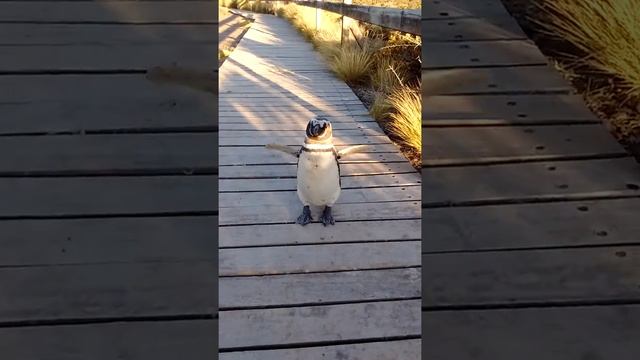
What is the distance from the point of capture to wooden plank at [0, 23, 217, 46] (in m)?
0.47

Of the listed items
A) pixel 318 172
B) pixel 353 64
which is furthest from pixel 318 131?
pixel 353 64

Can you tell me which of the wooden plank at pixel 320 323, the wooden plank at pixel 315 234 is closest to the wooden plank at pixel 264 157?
the wooden plank at pixel 315 234

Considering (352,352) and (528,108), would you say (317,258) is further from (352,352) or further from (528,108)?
(528,108)

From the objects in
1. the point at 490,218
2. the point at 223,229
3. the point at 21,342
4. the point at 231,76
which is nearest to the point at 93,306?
the point at 21,342

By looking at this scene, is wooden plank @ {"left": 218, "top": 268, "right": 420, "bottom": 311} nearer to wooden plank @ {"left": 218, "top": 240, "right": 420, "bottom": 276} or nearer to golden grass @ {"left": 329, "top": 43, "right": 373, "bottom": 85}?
wooden plank @ {"left": 218, "top": 240, "right": 420, "bottom": 276}

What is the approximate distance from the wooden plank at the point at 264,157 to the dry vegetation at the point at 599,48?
1.10m

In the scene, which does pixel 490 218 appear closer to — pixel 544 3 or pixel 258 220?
pixel 544 3

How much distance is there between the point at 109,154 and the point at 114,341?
15 centimetres

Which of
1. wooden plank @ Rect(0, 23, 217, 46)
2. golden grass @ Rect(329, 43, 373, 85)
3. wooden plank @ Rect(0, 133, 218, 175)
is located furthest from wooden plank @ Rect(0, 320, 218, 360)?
golden grass @ Rect(329, 43, 373, 85)

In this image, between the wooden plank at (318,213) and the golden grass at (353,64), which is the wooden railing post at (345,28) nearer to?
the golden grass at (353,64)

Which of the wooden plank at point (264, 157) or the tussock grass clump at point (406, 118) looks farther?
the tussock grass clump at point (406, 118)

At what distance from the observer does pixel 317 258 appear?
109 cm

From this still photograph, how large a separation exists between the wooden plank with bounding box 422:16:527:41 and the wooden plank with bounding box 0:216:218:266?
0.80 feet

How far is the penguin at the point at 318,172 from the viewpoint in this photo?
128 centimetres
